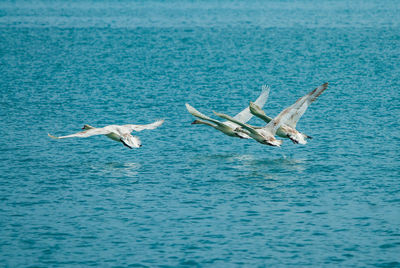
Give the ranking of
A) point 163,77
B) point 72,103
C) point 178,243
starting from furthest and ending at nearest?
point 163,77, point 72,103, point 178,243

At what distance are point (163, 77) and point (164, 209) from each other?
42.4m

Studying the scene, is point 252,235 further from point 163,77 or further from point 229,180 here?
point 163,77

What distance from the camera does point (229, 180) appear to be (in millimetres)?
34219

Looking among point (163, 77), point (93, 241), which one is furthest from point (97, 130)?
point (163, 77)

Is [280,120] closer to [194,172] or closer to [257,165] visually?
A: [257,165]

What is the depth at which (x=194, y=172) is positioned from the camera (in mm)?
35688

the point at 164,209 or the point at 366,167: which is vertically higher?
the point at 366,167

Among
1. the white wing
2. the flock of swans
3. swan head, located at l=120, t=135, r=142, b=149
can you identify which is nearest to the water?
swan head, located at l=120, t=135, r=142, b=149

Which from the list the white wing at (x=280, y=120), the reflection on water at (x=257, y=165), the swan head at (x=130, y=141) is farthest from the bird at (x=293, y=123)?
the swan head at (x=130, y=141)

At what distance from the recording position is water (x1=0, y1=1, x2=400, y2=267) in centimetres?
2655

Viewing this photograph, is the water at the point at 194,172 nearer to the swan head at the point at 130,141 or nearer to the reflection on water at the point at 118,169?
the reflection on water at the point at 118,169

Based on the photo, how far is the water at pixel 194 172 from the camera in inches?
1045

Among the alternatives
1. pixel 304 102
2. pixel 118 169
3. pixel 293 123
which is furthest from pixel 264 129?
pixel 118 169

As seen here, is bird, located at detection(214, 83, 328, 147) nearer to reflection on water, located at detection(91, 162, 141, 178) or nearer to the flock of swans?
the flock of swans
